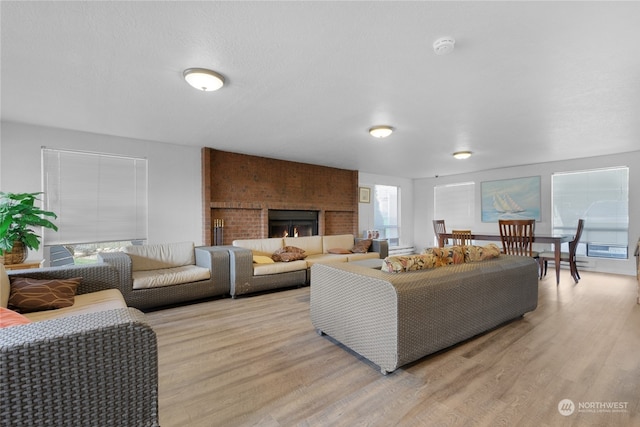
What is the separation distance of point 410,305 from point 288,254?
273 centimetres

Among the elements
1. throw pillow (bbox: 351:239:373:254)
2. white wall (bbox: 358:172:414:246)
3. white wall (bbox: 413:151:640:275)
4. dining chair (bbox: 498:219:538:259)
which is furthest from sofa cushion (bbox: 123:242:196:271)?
white wall (bbox: 413:151:640:275)

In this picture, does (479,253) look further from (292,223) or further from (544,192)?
(544,192)

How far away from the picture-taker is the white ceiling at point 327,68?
1619mm

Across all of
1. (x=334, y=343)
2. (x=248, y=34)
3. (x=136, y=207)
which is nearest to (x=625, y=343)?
(x=334, y=343)

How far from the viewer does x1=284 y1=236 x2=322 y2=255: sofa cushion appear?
4945 mm

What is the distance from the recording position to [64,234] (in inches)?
147

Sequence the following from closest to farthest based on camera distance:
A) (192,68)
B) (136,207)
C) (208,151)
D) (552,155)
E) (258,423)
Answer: (258,423) < (192,68) < (136,207) < (208,151) < (552,155)

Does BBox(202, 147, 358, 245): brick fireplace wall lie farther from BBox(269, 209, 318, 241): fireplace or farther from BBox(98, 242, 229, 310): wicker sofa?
BBox(98, 242, 229, 310): wicker sofa

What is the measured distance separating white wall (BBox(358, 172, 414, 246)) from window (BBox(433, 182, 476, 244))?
0.70m

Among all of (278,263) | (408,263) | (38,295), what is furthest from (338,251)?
(38,295)

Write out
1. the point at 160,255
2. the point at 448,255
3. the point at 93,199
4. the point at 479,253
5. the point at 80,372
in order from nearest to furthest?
the point at 80,372 → the point at 448,255 → the point at 479,253 → the point at 160,255 → the point at 93,199

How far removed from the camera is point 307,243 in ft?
16.8

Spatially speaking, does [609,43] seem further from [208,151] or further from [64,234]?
[64,234]

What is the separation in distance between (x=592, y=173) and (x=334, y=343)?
609 cm
